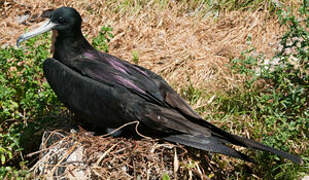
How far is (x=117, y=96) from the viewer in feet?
9.11

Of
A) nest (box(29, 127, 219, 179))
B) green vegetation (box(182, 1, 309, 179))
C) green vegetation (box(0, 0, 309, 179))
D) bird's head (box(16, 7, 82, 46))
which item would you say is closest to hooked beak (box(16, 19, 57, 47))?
bird's head (box(16, 7, 82, 46))

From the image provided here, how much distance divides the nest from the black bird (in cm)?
11

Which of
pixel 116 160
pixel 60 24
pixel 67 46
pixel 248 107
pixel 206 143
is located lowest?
pixel 116 160

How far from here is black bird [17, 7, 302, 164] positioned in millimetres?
2727

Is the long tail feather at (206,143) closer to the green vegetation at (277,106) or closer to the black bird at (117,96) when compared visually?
the black bird at (117,96)

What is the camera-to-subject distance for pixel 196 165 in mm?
2711

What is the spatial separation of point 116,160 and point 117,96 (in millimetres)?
412

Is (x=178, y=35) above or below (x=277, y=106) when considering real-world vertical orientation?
above

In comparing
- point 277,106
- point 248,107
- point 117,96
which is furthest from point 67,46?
point 277,106

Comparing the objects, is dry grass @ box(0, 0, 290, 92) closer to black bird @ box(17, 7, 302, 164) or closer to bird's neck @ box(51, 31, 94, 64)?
black bird @ box(17, 7, 302, 164)

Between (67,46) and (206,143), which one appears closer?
(206,143)

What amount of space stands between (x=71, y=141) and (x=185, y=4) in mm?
2351

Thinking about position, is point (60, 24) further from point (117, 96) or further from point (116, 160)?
point (116, 160)

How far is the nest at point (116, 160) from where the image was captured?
263cm
